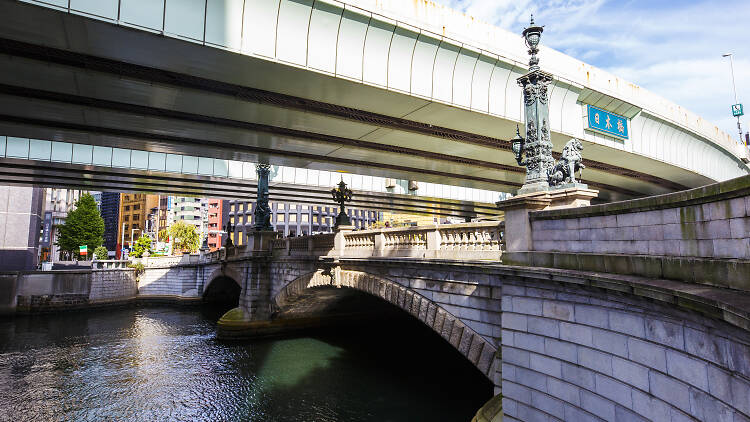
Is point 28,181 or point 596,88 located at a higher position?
point 596,88

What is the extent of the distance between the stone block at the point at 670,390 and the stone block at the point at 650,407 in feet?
0.38

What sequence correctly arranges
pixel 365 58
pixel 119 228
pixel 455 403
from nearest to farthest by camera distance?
1. pixel 365 58
2. pixel 455 403
3. pixel 119 228

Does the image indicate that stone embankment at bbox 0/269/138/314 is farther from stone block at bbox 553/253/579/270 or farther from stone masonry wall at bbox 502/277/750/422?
stone block at bbox 553/253/579/270

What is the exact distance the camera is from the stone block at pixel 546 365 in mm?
7879

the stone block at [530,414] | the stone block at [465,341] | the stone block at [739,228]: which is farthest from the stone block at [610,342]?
the stone block at [465,341]

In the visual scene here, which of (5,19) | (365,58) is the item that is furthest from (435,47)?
(5,19)

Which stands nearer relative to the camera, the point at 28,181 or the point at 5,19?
the point at 5,19

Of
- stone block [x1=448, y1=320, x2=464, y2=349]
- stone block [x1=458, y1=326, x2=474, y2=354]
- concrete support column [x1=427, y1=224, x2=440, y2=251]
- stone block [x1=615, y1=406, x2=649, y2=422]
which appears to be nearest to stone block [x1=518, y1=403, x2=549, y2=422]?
stone block [x1=615, y1=406, x2=649, y2=422]

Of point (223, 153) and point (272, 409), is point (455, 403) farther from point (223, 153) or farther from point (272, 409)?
point (223, 153)

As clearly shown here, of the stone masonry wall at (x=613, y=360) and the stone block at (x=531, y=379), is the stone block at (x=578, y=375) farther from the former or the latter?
the stone block at (x=531, y=379)

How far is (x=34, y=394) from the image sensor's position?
16.7 m

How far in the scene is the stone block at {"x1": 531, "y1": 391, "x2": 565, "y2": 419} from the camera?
773cm

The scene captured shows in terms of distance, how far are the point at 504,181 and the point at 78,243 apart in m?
71.6

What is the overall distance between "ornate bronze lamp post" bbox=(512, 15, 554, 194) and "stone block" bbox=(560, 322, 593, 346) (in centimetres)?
313
